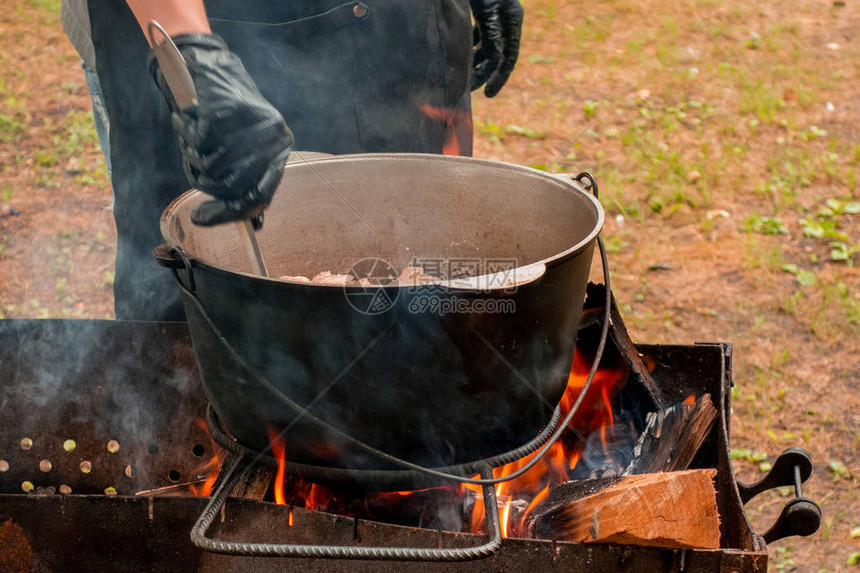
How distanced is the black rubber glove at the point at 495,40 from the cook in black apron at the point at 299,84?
207mm

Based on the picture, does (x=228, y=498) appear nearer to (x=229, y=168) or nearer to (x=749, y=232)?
(x=229, y=168)

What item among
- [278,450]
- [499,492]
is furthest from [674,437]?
[278,450]

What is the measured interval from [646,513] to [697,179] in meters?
3.66

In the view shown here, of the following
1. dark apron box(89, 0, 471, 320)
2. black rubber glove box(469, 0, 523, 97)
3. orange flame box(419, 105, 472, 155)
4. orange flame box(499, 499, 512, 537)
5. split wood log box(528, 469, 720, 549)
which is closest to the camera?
split wood log box(528, 469, 720, 549)

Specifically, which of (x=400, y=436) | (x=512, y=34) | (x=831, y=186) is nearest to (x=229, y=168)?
(x=400, y=436)

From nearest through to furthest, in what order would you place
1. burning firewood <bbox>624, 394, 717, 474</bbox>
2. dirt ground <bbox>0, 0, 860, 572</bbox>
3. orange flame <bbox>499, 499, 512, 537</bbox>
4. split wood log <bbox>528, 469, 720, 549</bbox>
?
split wood log <bbox>528, 469, 720, 549</bbox>, orange flame <bbox>499, 499, 512, 537</bbox>, burning firewood <bbox>624, 394, 717, 474</bbox>, dirt ground <bbox>0, 0, 860, 572</bbox>

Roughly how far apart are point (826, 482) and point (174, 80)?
2.52m

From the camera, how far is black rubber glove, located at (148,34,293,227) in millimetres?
1487

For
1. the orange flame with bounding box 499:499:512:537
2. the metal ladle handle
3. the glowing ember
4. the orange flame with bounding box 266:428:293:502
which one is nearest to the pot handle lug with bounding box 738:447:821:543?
the glowing ember

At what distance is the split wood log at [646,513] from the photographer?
1628mm

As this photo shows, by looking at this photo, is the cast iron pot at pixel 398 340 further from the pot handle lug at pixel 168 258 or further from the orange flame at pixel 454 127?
the orange flame at pixel 454 127

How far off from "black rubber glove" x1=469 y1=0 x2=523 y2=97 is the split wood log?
5.69 ft

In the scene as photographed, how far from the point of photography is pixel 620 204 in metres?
4.62

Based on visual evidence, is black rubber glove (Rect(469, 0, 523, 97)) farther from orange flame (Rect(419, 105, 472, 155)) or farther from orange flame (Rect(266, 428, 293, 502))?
orange flame (Rect(266, 428, 293, 502))
